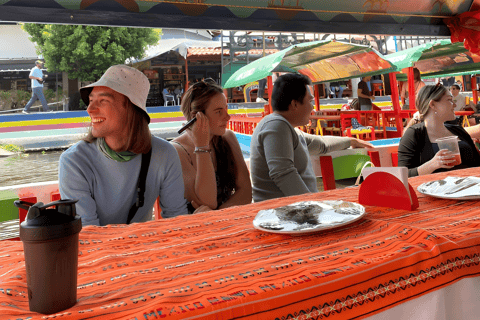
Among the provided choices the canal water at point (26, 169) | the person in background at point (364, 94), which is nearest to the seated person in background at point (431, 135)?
the person in background at point (364, 94)

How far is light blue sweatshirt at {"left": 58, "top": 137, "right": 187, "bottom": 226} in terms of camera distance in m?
1.58

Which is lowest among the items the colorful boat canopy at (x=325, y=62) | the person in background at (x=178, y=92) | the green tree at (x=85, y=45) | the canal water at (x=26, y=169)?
the canal water at (x=26, y=169)

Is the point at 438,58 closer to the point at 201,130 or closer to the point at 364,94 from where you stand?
the point at 364,94

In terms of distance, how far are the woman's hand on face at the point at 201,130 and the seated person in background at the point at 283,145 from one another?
1.32ft

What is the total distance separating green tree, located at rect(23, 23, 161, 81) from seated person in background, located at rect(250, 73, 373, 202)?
1624 centimetres

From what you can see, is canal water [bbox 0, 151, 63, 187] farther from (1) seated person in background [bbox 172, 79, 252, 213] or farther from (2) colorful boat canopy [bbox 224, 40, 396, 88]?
(1) seated person in background [bbox 172, 79, 252, 213]

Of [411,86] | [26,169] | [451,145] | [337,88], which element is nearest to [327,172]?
[451,145]

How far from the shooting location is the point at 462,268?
92 cm

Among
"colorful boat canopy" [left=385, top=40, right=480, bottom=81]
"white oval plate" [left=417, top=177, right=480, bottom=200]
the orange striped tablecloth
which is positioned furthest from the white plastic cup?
"colorful boat canopy" [left=385, top=40, right=480, bottom=81]

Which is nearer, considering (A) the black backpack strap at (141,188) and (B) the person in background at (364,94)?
(A) the black backpack strap at (141,188)

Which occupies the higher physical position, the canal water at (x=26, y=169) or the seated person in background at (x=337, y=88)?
the seated person in background at (x=337, y=88)

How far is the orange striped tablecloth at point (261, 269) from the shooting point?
2.28 ft

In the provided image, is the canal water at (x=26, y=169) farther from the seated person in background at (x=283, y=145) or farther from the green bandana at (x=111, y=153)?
the green bandana at (x=111, y=153)

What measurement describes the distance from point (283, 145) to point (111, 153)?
101cm
